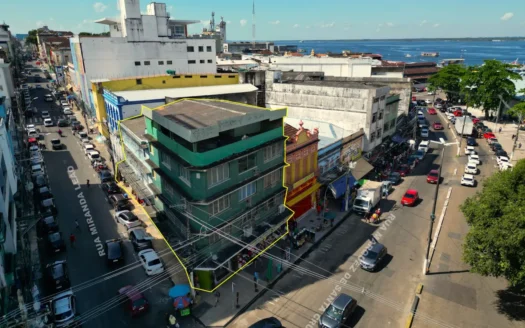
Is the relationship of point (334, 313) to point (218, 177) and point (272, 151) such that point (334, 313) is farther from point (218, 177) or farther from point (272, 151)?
point (272, 151)

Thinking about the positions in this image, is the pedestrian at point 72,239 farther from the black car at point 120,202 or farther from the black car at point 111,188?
the black car at point 111,188

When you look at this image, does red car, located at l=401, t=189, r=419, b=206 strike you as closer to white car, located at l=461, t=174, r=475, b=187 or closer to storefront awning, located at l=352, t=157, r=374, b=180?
storefront awning, located at l=352, t=157, r=374, b=180

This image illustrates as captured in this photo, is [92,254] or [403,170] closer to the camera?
[92,254]

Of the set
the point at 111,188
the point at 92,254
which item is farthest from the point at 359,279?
the point at 111,188

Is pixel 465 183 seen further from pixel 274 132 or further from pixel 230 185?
pixel 230 185

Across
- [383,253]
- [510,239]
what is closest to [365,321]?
[383,253]
